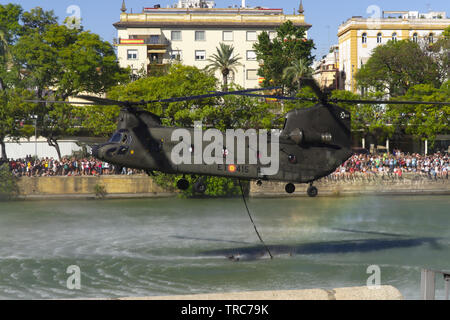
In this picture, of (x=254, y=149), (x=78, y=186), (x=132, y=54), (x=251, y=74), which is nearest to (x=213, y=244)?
(x=78, y=186)

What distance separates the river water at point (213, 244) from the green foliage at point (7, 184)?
1.56 m

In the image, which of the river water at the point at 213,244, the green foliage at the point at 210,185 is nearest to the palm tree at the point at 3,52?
the river water at the point at 213,244

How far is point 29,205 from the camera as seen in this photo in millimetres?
68500

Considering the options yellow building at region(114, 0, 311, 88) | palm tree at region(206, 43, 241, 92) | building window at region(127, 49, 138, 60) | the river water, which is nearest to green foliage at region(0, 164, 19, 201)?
the river water

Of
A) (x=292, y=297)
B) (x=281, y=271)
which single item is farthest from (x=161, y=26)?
(x=292, y=297)

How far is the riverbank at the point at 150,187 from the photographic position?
6938 cm

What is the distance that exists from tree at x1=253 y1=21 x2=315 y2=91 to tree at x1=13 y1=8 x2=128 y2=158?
1164 inches

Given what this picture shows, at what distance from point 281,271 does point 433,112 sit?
4767 cm

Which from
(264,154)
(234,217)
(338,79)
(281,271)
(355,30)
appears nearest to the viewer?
(264,154)

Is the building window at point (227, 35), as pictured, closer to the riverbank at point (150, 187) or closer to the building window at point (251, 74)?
the building window at point (251, 74)

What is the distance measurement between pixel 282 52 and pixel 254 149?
258ft

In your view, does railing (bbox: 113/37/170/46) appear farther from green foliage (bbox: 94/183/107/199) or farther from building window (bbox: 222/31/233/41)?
green foliage (bbox: 94/183/107/199)

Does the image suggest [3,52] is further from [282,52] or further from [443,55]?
[443,55]
